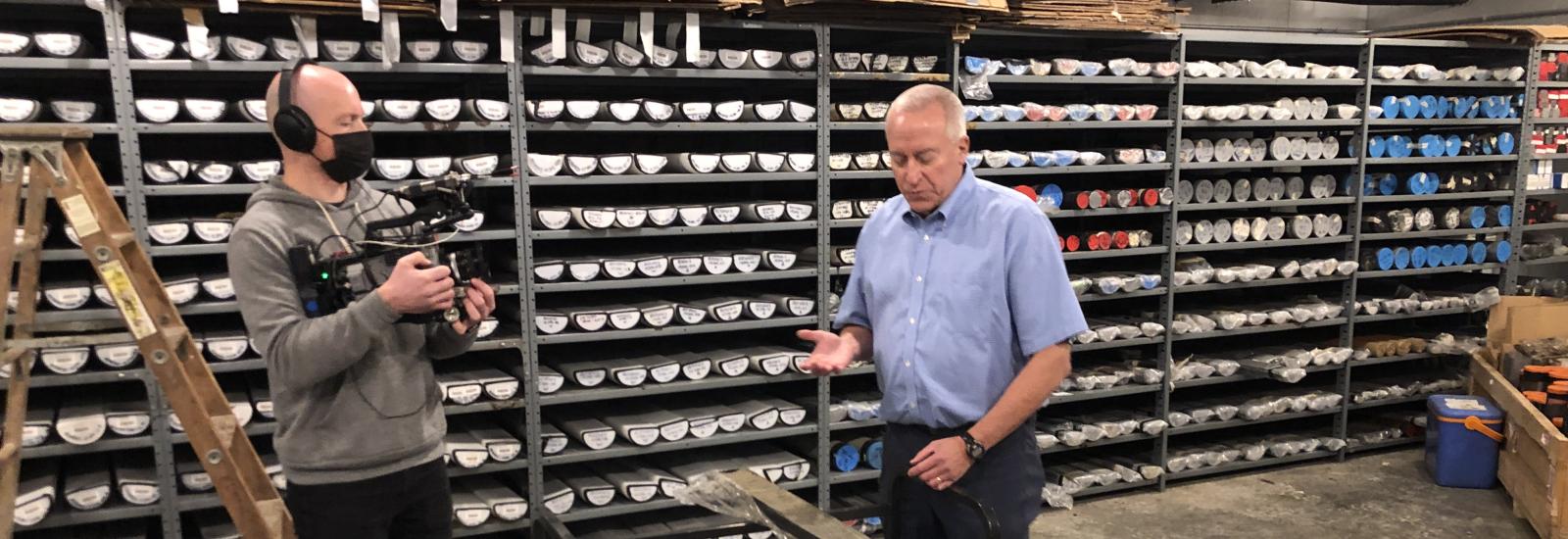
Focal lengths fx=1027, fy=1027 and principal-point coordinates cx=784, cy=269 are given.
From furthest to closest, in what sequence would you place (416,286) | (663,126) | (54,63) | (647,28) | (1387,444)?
(1387,444) < (663,126) < (647,28) < (54,63) < (416,286)

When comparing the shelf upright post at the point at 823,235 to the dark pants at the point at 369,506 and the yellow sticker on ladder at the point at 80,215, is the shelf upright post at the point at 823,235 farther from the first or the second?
the yellow sticker on ladder at the point at 80,215

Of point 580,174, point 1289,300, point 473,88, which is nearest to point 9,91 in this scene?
point 473,88

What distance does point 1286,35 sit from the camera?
4.77m

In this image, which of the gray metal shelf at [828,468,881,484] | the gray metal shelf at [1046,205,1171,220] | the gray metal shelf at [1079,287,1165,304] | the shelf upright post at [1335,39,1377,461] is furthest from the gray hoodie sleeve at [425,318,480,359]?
the shelf upright post at [1335,39,1377,461]

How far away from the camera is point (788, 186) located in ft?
14.8

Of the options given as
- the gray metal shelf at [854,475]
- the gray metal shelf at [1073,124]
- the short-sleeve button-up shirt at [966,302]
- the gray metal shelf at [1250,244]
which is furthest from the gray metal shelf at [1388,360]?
the short-sleeve button-up shirt at [966,302]

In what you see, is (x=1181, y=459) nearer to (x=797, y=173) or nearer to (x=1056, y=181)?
(x=1056, y=181)

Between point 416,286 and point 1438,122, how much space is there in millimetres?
5073

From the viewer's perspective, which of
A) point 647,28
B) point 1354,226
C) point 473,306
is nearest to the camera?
point 473,306

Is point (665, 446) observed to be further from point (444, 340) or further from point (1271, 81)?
point (1271, 81)

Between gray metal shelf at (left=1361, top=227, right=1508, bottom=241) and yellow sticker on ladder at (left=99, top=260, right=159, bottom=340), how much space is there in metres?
5.14

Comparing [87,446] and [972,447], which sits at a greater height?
Answer: [972,447]

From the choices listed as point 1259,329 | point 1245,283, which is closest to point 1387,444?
point 1259,329

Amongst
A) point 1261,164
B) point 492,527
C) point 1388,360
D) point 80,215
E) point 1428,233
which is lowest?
point 492,527
